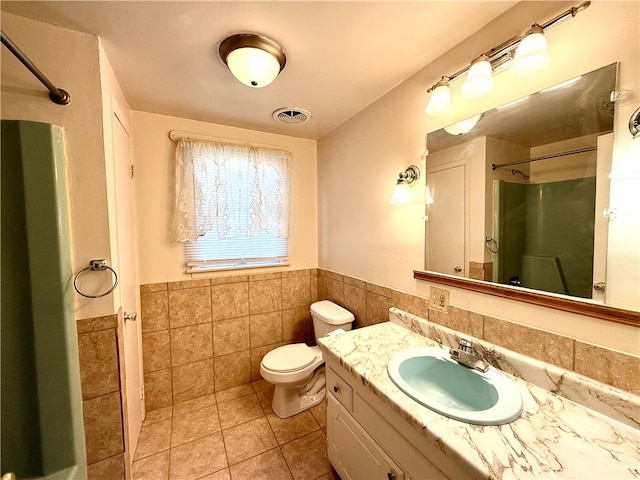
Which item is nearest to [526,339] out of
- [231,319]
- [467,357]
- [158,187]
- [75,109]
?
[467,357]

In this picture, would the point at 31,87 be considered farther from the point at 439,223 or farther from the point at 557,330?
the point at 557,330

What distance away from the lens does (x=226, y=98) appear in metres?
1.56

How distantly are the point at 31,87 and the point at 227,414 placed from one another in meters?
2.12

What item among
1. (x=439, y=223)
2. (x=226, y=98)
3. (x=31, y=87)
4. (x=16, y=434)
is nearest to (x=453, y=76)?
(x=439, y=223)

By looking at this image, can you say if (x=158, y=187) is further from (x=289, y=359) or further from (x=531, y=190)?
(x=531, y=190)

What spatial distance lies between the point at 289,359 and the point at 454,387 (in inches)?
43.5

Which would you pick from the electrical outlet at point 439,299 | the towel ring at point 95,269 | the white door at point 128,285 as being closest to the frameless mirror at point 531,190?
the electrical outlet at point 439,299

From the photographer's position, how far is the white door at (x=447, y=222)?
3.95 ft

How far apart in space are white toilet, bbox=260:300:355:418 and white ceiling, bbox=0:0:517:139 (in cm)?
154

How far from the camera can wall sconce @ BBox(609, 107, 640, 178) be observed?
28.2 inches

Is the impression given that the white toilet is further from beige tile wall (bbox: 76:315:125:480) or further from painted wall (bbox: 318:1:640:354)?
beige tile wall (bbox: 76:315:125:480)

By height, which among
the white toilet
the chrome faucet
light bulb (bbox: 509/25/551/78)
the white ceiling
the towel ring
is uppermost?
the white ceiling

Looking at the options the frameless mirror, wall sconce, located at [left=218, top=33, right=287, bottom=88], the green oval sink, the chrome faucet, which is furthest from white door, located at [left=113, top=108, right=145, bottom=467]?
the frameless mirror

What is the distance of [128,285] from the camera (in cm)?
143
